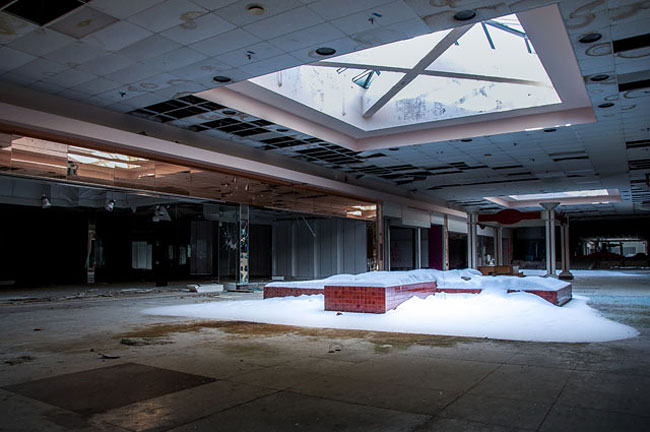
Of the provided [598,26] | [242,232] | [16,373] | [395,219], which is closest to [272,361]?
[16,373]

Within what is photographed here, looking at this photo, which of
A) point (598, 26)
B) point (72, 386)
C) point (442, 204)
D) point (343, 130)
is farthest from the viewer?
point (442, 204)

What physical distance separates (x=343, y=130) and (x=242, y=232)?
6.14m

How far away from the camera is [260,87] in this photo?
1259cm

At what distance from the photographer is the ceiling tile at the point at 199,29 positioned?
789 centimetres

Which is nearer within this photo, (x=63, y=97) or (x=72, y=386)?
(x=72, y=386)

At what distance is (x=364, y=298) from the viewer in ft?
35.0

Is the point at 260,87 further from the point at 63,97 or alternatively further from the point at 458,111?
the point at 458,111

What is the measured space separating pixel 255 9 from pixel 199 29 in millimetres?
1217

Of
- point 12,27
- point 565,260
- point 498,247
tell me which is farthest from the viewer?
point 498,247

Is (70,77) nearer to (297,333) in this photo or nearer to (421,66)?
(297,333)

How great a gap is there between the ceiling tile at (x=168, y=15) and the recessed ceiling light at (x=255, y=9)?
68 centimetres

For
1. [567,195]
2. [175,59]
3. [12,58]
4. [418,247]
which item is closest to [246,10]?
[175,59]

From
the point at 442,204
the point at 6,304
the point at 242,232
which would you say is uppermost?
the point at 442,204

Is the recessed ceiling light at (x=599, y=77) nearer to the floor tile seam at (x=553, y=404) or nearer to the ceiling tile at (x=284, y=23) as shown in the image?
the ceiling tile at (x=284, y=23)
